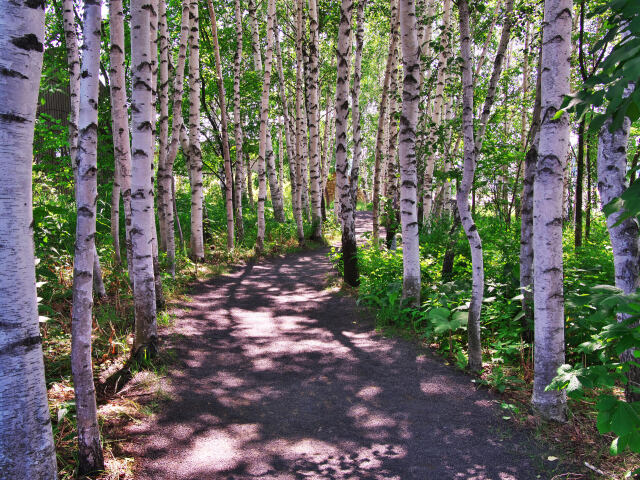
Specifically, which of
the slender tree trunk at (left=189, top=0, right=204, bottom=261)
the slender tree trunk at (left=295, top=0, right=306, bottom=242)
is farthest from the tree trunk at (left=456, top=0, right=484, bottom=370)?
the slender tree trunk at (left=295, top=0, right=306, bottom=242)

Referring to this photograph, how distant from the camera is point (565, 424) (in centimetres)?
357

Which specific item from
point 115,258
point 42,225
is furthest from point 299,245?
point 42,225

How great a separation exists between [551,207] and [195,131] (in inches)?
348

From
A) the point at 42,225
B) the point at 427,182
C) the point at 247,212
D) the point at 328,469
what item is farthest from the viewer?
the point at 247,212

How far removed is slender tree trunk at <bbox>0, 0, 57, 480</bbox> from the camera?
1.93 m

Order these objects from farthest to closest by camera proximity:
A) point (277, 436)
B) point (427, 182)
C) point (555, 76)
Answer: point (427, 182), point (277, 436), point (555, 76)

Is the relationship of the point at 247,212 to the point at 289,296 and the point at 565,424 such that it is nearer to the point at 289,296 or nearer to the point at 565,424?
the point at 289,296

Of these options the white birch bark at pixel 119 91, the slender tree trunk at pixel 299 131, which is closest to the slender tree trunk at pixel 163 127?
the white birch bark at pixel 119 91

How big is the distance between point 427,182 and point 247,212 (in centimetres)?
966

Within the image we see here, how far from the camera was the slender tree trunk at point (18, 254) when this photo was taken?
193 centimetres

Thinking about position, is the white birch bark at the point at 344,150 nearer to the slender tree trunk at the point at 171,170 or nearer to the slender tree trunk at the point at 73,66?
the slender tree trunk at the point at 171,170

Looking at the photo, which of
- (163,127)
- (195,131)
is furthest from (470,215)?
(195,131)

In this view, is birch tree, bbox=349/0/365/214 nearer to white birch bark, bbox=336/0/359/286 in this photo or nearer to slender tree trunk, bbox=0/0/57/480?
white birch bark, bbox=336/0/359/286

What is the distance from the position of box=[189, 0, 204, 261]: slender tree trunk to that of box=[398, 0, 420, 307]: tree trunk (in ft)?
19.5
